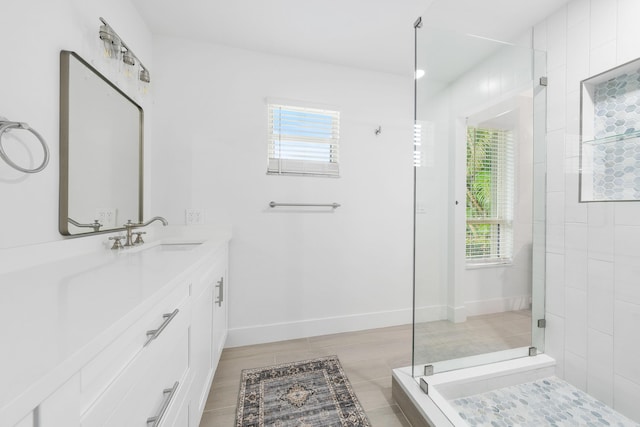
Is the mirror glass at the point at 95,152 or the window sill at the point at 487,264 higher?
the mirror glass at the point at 95,152

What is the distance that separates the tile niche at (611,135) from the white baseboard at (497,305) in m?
0.71

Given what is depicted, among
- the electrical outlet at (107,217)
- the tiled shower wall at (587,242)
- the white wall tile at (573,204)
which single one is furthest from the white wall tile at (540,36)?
the electrical outlet at (107,217)

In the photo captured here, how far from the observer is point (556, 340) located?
1.57 meters

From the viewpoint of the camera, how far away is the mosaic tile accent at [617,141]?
4.05 ft

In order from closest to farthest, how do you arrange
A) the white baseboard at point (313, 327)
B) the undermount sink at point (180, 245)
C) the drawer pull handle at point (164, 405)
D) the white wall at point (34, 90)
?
1. the drawer pull handle at point (164, 405)
2. the white wall at point (34, 90)
3. the undermount sink at point (180, 245)
4. the white baseboard at point (313, 327)

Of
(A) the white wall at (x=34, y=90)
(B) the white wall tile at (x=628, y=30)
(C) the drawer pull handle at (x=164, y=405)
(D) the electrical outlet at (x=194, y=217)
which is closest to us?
(C) the drawer pull handle at (x=164, y=405)

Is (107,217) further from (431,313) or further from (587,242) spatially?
(587,242)

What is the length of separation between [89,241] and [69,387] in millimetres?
1143

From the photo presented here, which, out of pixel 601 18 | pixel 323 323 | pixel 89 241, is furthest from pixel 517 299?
pixel 89 241

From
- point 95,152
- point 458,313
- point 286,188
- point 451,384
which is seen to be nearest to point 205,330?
point 95,152

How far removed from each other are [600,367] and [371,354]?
1.29 m

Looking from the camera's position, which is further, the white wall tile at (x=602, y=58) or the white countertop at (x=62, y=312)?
the white wall tile at (x=602, y=58)

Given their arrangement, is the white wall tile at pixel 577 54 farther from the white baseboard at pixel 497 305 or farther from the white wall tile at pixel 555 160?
the white baseboard at pixel 497 305

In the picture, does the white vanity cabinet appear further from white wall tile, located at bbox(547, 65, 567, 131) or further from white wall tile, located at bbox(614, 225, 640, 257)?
white wall tile, located at bbox(547, 65, 567, 131)
